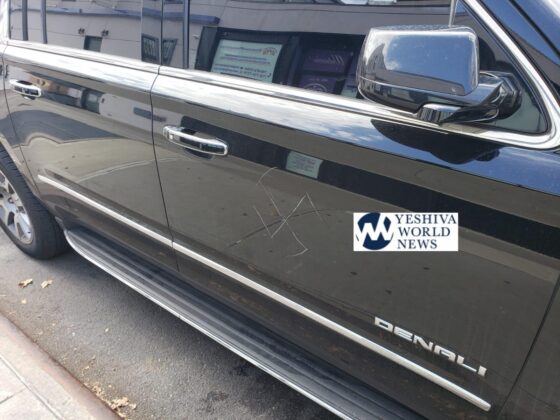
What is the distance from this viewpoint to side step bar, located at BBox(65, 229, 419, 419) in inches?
62.3

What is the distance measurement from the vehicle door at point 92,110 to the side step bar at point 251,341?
5.7 inches

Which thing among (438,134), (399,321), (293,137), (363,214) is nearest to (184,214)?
(293,137)

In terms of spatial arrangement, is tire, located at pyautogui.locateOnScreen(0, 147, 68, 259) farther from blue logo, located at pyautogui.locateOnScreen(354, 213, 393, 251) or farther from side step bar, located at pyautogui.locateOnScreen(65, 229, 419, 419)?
blue logo, located at pyautogui.locateOnScreen(354, 213, 393, 251)

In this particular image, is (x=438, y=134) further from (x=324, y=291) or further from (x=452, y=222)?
(x=324, y=291)

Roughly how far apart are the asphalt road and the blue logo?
3.61 feet

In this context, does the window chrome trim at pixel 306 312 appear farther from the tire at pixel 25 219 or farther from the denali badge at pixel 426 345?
the tire at pixel 25 219

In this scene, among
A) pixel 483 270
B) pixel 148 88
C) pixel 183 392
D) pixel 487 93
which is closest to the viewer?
pixel 487 93

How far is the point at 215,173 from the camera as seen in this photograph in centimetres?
161

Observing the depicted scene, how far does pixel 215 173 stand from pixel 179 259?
0.57 m

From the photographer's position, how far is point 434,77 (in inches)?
38.7

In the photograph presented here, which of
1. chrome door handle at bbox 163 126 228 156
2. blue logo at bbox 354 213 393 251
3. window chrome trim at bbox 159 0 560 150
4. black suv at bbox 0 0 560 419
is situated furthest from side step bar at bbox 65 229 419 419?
window chrome trim at bbox 159 0 560 150

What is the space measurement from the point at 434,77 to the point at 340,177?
0.41 meters

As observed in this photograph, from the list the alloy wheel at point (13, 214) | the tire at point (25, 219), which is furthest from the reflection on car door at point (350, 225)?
the alloy wheel at point (13, 214)

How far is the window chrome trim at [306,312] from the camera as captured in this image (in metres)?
1.30
